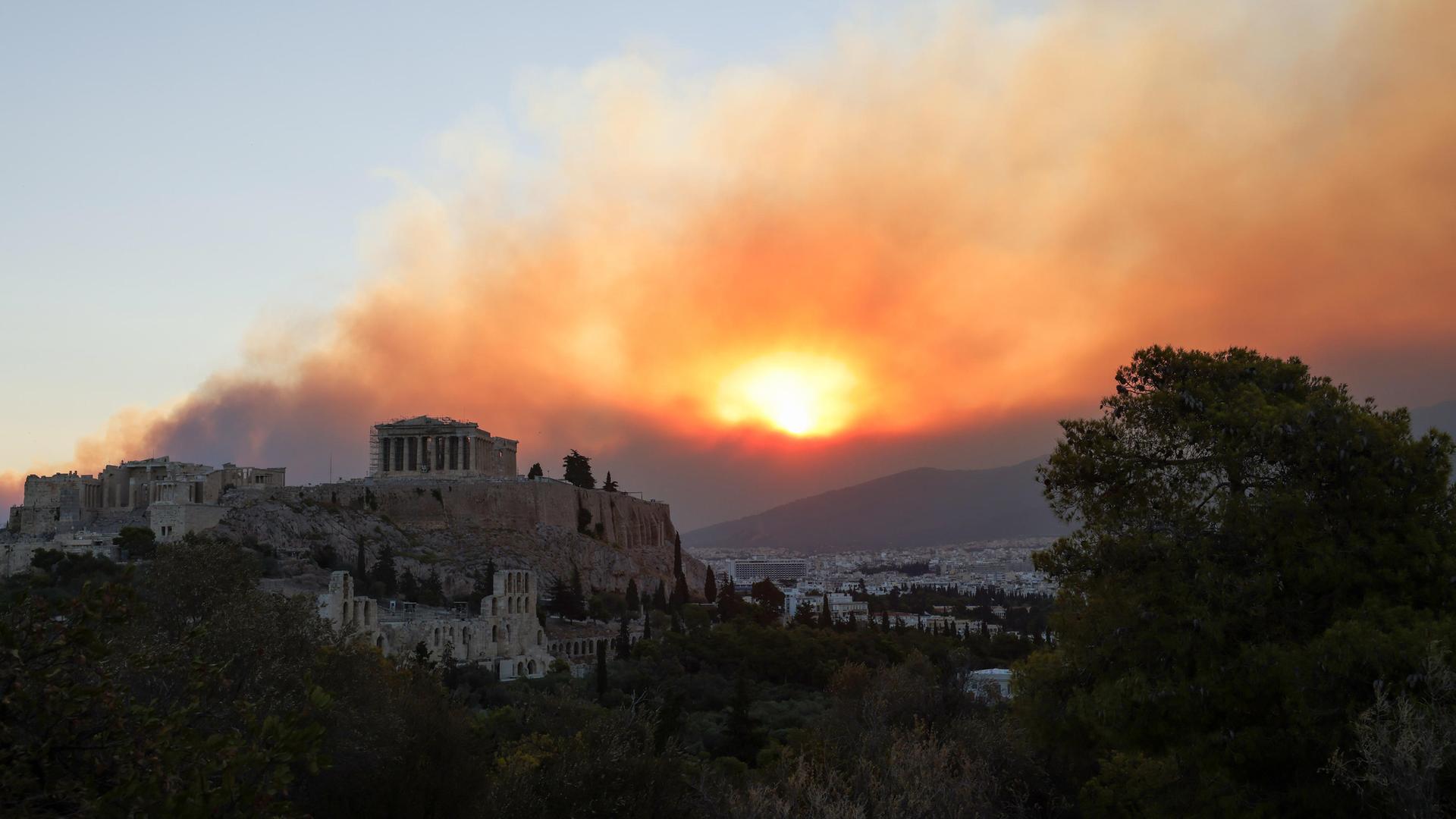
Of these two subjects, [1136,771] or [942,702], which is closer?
[1136,771]

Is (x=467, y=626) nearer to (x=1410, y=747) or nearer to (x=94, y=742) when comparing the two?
(x=1410, y=747)

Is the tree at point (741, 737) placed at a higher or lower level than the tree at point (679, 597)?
lower

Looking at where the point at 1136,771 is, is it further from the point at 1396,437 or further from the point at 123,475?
the point at 123,475

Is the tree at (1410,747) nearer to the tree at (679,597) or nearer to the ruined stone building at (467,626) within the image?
the ruined stone building at (467,626)

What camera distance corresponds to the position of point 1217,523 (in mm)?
12750

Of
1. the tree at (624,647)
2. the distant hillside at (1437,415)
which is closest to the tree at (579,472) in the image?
the tree at (624,647)

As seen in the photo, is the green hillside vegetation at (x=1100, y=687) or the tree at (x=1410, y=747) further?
the tree at (x=1410, y=747)

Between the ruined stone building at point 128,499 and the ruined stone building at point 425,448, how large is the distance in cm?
1281

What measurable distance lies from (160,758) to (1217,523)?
1123 cm

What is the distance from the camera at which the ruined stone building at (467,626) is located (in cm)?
3456

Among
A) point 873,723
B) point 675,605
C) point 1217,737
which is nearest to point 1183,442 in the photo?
point 1217,737

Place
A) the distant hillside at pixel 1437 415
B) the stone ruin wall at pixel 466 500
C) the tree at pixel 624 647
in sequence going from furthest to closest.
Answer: the distant hillside at pixel 1437 415 < the stone ruin wall at pixel 466 500 < the tree at pixel 624 647

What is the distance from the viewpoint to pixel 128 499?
60.0m

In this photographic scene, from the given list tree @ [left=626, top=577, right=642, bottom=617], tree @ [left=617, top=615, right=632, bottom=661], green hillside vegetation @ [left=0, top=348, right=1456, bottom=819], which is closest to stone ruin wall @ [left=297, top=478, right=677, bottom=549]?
tree @ [left=626, top=577, right=642, bottom=617]
